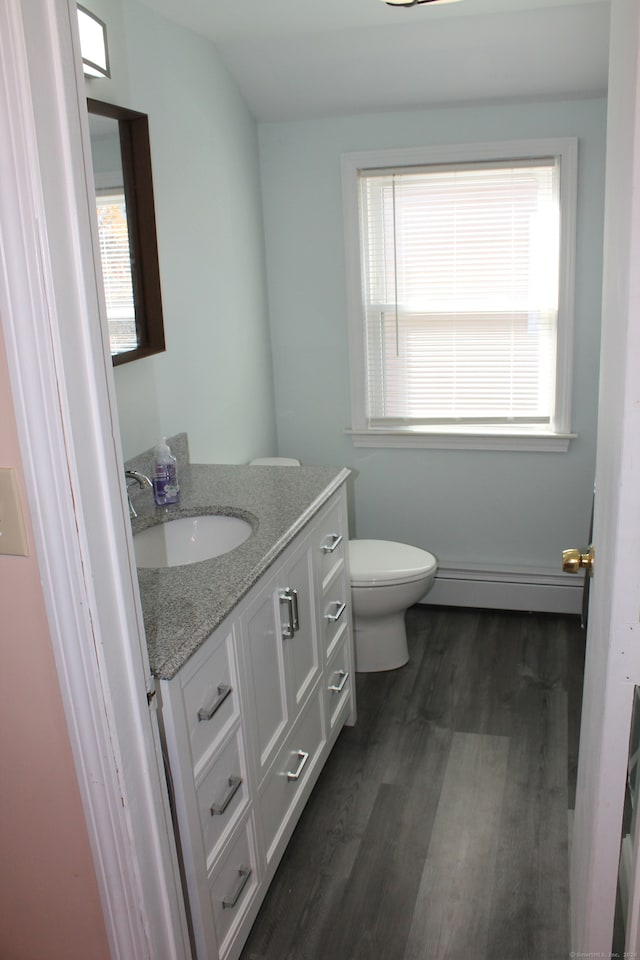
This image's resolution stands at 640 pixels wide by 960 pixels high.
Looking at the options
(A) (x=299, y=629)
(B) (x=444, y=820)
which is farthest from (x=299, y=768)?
(B) (x=444, y=820)

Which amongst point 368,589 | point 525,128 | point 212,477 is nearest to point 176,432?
point 212,477

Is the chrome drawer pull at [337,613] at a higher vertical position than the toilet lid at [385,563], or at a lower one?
higher

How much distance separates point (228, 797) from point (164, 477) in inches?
36.0

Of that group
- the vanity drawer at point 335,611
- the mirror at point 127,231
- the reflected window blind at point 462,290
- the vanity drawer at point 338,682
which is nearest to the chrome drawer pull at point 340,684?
the vanity drawer at point 338,682

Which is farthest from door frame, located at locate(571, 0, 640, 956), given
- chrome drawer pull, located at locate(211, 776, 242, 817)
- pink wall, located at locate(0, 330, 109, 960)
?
pink wall, located at locate(0, 330, 109, 960)

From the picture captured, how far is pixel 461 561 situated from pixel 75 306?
2705mm

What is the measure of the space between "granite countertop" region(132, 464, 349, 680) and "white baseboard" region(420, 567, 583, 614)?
125cm

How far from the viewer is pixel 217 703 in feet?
5.35

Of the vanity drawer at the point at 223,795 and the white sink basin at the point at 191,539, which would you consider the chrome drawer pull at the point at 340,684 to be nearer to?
the white sink basin at the point at 191,539

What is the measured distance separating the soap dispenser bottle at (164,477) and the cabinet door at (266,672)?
51 cm

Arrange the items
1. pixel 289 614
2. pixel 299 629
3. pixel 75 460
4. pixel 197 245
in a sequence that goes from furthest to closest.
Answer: pixel 197 245 < pixel 299 629 < pixel 289 614 < pixel 75 460

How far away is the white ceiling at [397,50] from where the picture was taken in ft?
8.30

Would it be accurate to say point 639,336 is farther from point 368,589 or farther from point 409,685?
point 409,685

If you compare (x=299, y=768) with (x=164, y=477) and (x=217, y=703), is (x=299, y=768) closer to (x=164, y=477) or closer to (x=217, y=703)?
(x=217, y=703)
